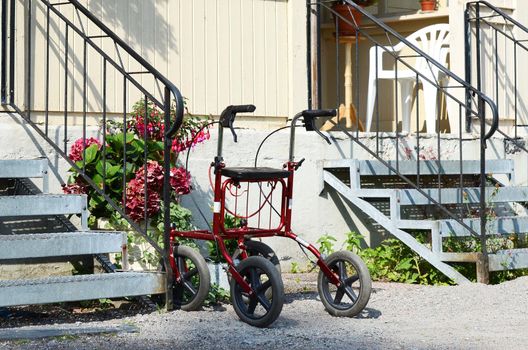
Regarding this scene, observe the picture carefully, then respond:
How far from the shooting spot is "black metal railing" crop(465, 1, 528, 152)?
28.6 feet

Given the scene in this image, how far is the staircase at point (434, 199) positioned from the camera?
723cm

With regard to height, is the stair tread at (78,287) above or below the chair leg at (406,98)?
below

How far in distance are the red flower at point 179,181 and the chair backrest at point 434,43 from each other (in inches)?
126

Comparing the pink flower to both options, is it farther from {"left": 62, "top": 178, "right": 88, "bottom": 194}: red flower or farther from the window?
the window

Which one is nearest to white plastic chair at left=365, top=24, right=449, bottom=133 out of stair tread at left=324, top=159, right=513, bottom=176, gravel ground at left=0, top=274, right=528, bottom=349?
stair tread at left=324, top=159, right=513, bottom=176

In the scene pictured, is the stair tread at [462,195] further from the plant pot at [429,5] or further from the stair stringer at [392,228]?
the plant pot at [429,5]

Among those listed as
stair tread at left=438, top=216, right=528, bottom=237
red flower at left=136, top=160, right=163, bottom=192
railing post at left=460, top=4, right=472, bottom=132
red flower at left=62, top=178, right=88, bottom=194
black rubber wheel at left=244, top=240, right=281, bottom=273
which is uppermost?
railing post at left=460, top=4, right=472, bottom=132

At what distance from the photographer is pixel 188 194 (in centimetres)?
718

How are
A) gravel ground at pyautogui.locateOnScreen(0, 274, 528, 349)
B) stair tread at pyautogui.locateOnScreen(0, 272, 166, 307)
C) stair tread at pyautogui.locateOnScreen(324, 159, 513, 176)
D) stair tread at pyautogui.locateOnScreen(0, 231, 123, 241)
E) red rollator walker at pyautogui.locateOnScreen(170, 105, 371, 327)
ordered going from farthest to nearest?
1. stair tread at pyautogui.locateOnScreen(324, 159, 513, 176)
2. stair tread at pyautogui.locateOnScreen(0, 231, 123, 241)
3. red rollator walker at pyautogui.locateOnScreen(170, 105, 371, 327)
4. stair tread at pyautogui.locateOnScreen(0, 272, 166, 307)
5. gravel ground at pyautogui.locateOnScreen(0, 274, 528, 349)

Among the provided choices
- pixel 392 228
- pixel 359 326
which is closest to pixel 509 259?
pixel 392 228

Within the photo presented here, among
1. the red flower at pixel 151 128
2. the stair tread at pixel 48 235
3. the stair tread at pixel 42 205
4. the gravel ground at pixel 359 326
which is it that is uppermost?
the red flower at pixel 151 128

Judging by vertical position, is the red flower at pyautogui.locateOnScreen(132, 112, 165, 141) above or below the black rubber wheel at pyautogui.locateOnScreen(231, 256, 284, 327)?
above

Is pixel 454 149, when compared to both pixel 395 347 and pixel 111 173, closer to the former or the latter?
pixel 111 173

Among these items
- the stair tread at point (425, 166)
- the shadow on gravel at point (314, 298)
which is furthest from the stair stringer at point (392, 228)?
the shadow on gravel at point (314, 298)
